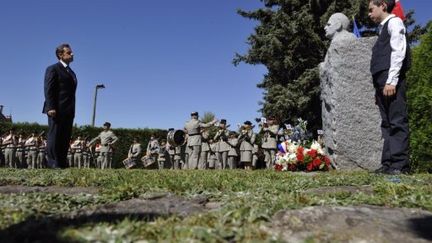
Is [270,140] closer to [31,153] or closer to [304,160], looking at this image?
[304,160]

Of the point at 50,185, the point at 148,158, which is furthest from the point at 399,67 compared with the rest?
the point at 148,158

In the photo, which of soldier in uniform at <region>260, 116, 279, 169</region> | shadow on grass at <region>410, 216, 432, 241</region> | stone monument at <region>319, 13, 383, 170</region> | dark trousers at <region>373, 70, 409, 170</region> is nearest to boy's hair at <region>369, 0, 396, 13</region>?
dark trousers at <region>373, 70, 409, 170</region>

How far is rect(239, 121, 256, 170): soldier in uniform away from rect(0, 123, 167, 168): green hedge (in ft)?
31.9

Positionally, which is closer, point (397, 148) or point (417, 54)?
point (397, 148)

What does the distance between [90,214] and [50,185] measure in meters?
2.08

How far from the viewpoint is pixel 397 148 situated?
5102mm

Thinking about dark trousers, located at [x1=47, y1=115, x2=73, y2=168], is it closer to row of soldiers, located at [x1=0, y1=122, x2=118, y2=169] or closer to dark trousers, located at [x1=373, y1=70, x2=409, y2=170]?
dark trousers, located at [x1=373, y1=70, x2=409, y2=170]

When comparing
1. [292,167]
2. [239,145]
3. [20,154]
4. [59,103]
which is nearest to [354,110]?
[292,167]

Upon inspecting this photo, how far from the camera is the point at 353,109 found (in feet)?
26.0

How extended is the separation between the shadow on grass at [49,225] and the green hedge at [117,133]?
2417 centimetres

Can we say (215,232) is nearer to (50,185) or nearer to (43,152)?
(50,185)

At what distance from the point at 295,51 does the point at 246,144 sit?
874 cm

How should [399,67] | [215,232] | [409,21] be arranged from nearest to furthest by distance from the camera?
1. [215,232]
2. [399,67]
3. [409,21]

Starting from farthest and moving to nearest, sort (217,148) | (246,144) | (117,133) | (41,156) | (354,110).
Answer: (117,133) < (41,156) < (217,148) < (246,144) < (354,110)
